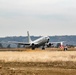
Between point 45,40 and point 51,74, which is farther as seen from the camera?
point 45,40

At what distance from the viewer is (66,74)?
3061 cm

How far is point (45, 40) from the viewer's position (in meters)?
128

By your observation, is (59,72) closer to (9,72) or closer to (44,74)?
(44,74)

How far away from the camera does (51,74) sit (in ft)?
99.8

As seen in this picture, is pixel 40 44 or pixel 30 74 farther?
pixel 40 44

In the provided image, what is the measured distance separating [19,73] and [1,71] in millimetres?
1873

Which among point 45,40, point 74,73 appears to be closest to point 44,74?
point 74,73

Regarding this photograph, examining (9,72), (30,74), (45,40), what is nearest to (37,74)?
(30,74)

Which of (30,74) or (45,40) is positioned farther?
(45,40)

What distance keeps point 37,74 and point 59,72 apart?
263cm

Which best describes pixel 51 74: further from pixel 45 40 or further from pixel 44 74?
pixel 45 40

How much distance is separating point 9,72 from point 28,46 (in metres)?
100

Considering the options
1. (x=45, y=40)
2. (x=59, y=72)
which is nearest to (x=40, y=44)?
(x=45, y=40)

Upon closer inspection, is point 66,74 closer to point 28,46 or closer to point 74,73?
point 74,73
